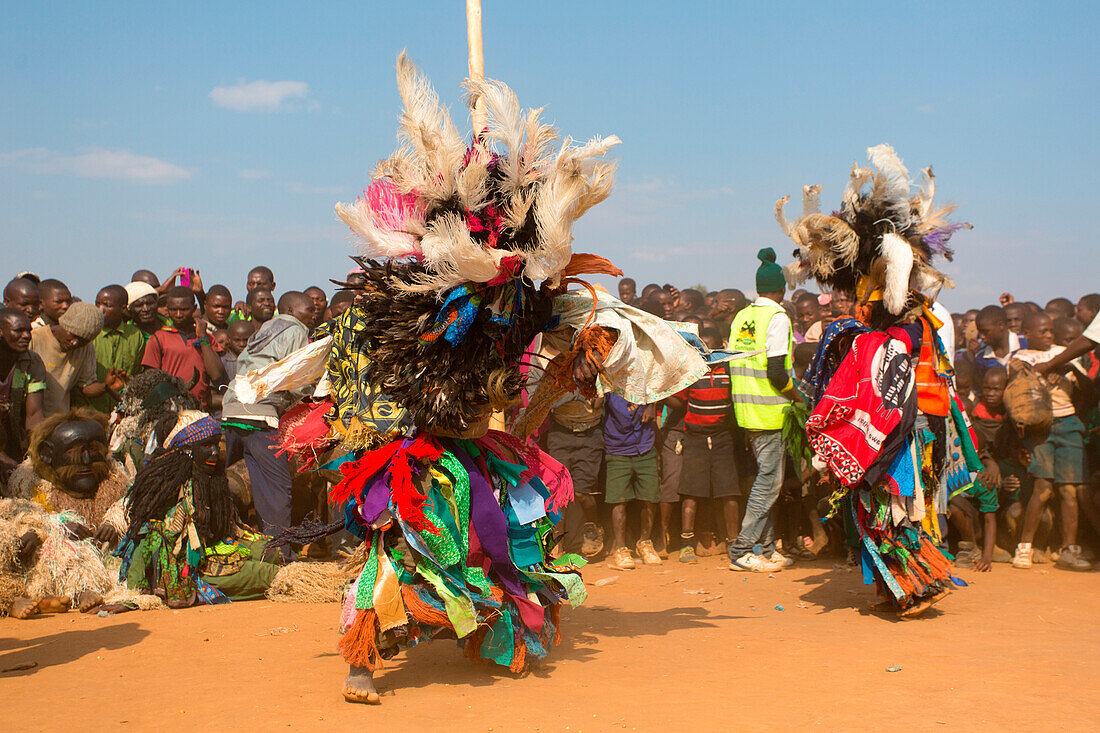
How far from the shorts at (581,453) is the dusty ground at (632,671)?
178 cm

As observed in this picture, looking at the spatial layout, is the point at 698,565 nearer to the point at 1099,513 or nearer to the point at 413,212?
the point at 1099,513

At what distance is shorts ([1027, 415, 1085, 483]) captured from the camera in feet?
25.3

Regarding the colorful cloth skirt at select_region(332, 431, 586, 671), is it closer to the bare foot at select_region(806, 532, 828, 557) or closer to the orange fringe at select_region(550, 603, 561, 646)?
the orange fringe at select_region(550, 603, 561, 646)

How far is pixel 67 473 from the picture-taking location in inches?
283

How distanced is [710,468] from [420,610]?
4.67 metres

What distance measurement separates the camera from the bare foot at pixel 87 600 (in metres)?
6.62

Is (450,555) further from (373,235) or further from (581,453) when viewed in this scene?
(581,453)

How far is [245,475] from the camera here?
7.97 metres

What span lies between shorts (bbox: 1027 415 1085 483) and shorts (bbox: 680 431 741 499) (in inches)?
97.0

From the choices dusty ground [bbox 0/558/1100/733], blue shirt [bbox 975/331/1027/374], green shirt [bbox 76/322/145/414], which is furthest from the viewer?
green shirt [bbox 76/322/145/414]

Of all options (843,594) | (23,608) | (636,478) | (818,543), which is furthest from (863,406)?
(23,608)

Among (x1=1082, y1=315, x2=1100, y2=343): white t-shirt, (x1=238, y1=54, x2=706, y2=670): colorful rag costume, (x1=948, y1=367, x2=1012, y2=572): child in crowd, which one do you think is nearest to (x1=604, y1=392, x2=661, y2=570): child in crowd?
(x1=948, y1=367, x2=1012, y2=572): child in crowd

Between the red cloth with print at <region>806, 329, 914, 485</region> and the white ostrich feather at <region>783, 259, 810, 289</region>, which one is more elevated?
the white ostrich feather at <region>783, 259, 810, 289</region>

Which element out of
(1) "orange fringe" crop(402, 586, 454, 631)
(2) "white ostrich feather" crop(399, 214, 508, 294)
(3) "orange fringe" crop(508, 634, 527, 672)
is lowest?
(3) "orange fringe" crop(508, 634, 527, 672)
